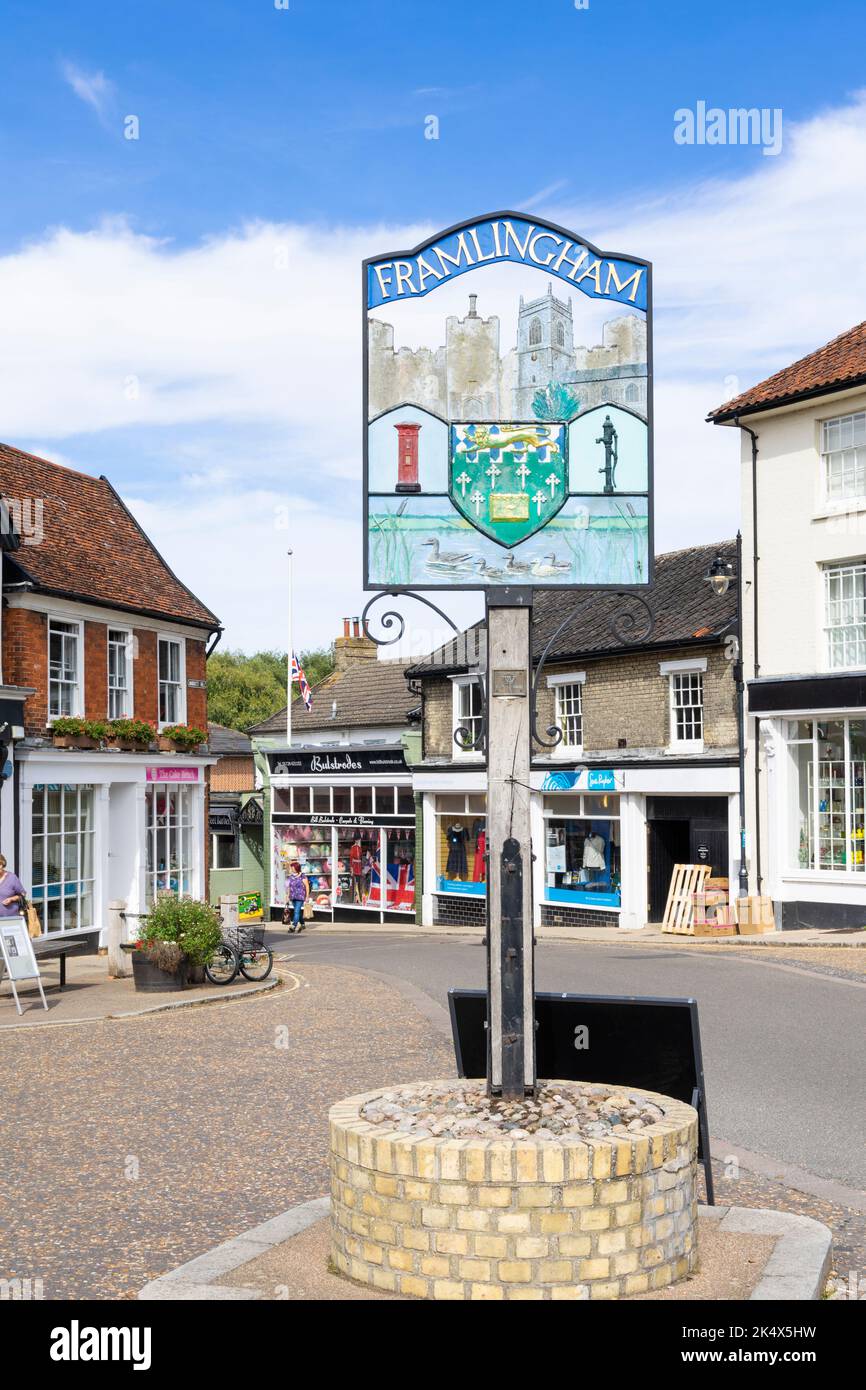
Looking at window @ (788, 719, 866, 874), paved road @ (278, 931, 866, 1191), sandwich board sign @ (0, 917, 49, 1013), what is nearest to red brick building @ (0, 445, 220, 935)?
paved road @ (278, 931, 866, 1191)

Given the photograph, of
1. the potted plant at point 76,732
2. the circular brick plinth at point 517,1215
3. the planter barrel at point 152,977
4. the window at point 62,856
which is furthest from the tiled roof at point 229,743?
the circular brick plinth at point 517,1215

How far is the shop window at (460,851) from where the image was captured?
33.3 meters

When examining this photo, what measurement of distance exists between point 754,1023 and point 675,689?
14.6 meters

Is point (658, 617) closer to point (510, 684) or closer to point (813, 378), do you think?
point (813, 378)

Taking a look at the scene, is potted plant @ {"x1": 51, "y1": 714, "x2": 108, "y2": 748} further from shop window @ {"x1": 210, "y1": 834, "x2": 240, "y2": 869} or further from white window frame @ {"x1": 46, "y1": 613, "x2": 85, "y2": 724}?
shop window @ {"x1": 210, "y1": 834, "x2": 240, "y2": 869}

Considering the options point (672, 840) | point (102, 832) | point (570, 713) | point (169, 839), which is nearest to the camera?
point (102, 832)

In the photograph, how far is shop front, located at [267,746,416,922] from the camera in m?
35.8

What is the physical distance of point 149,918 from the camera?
16.9m

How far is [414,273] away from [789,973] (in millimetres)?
12923

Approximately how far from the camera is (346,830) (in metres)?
37.7

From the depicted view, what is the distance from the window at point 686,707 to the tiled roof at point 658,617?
0.77 metres

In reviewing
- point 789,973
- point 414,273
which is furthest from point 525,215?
point 789,973

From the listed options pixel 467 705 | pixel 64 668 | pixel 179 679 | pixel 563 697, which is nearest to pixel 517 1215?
pixel 64 668
